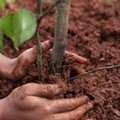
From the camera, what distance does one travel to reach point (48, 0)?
86.1 inches

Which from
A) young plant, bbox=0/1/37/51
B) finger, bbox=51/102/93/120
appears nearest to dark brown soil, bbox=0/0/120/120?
finger, bbox=51/102/93/120

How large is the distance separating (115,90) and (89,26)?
59 cm

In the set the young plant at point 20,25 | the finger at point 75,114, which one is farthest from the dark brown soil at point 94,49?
the young plant at point 20,25

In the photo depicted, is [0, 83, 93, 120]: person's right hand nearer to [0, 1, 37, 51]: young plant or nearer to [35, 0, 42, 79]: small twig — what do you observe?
[35, 0, 42, 79]: small twig

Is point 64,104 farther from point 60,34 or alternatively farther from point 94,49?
point 94,49

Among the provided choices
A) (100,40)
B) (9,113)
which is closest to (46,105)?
(9,113)

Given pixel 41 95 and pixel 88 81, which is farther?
pixel 88 81

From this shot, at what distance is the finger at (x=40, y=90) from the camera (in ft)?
4.14

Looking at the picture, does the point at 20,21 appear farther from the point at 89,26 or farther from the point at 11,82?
the point at 89,26

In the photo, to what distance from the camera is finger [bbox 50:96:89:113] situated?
1269 millimetres

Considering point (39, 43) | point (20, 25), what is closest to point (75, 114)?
point (39, 43)

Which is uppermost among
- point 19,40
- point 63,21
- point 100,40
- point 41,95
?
point 19,40

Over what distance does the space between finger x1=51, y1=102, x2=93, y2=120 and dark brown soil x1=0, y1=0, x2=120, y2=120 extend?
37 millimetres

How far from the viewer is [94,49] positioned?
172cm
